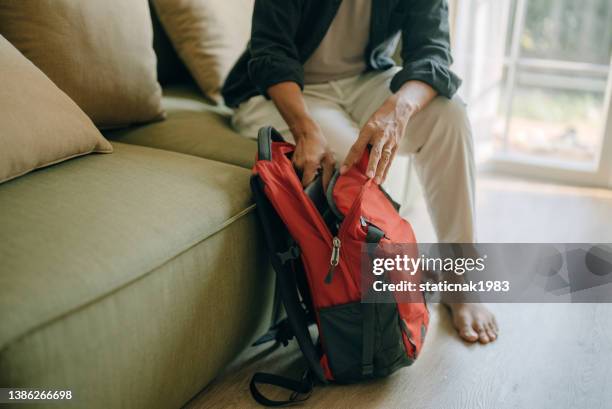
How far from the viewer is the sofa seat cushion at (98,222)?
Answer: 0.80 metres

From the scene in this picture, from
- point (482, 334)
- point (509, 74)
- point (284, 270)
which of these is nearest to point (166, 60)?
point (284, 270)

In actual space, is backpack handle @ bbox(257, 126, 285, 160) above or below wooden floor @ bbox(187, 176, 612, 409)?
above

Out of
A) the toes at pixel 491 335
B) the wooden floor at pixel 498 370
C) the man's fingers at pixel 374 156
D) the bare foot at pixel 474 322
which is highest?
the man's fingers at pixel 374 156

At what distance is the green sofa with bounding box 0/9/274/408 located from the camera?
0.79m

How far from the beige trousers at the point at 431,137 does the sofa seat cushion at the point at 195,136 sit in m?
0.09

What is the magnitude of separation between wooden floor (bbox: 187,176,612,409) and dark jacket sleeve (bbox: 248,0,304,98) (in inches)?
23.9

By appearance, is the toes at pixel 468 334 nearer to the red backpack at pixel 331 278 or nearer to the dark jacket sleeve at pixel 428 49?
the red backpack at pixel 331 278

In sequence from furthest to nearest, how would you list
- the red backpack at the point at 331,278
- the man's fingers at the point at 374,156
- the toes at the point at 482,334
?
the toes at the point at 482,334, the man's fingers at the point at 374,156, the red backpack at the point at 331,278

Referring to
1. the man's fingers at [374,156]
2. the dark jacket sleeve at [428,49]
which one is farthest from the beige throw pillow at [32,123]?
the dark jacket sleeve at [428,49]

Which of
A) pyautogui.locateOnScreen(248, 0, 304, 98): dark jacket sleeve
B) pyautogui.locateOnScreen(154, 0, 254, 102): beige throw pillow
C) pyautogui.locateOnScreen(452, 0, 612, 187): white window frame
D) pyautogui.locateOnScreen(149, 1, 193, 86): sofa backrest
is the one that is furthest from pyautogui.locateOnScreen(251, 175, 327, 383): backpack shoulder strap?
pyautogui.locateOnScreen(452, 0, 612, 187): white window frame

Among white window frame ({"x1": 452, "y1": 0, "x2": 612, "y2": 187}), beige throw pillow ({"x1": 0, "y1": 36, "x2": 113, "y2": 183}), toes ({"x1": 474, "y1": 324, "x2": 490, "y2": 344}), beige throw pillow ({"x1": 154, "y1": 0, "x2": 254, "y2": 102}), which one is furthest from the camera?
white window frame ({"x1": 452, "y1": 0, "x2": 612, "y2": 187})

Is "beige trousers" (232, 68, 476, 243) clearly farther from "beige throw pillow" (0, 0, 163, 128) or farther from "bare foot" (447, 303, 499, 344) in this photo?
"beige throw pillow" (0, 0, 163, 128)

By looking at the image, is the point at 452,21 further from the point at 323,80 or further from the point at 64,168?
the point at 64,168

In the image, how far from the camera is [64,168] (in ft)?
3.68
